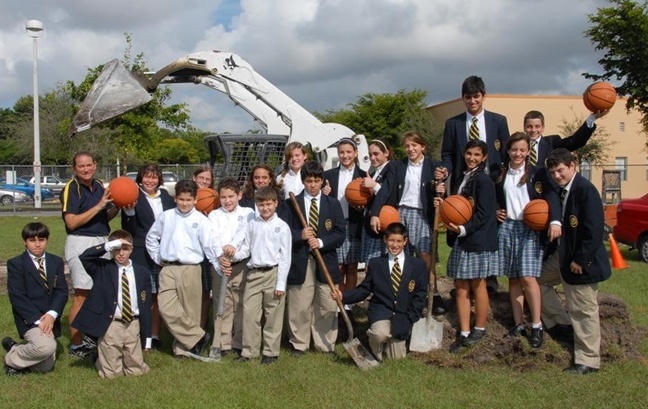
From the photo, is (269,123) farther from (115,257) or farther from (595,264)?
(595,264)

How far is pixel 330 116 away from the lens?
5469 centimetres

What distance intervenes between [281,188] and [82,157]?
1.95 meters

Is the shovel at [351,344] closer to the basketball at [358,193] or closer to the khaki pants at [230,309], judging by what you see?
the basketball at [358,193]

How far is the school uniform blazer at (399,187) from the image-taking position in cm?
649

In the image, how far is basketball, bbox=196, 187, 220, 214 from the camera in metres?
6.66

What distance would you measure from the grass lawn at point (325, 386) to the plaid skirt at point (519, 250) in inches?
29.0

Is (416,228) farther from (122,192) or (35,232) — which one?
(35,232)

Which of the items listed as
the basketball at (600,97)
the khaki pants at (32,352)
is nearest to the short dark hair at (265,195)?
the khaki pants at (32,352)

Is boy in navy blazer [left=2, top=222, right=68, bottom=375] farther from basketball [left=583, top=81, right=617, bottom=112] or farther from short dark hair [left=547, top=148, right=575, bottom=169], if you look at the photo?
basketball [left=583, top=81, right=617, bottom=112]

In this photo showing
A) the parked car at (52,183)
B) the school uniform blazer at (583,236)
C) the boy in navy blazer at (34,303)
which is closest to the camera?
the school uniform blazer at (583,236)

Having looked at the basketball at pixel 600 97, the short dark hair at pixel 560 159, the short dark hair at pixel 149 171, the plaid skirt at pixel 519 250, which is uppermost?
the basketball at pixel 600 97

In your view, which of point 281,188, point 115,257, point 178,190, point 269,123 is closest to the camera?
point 115,257

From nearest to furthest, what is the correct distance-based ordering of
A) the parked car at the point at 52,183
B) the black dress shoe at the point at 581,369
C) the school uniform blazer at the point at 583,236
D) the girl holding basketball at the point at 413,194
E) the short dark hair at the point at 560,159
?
1. the school uniform blazer at the point at 583,236
2. the short dark hair at the point at 560,159
3. the black dress shoe at the point at 581,369
4. the girl holding basketball at the point at 413,194
5. the parked car at the point at 52,183

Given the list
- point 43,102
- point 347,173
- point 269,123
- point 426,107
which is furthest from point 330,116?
point 347,173
